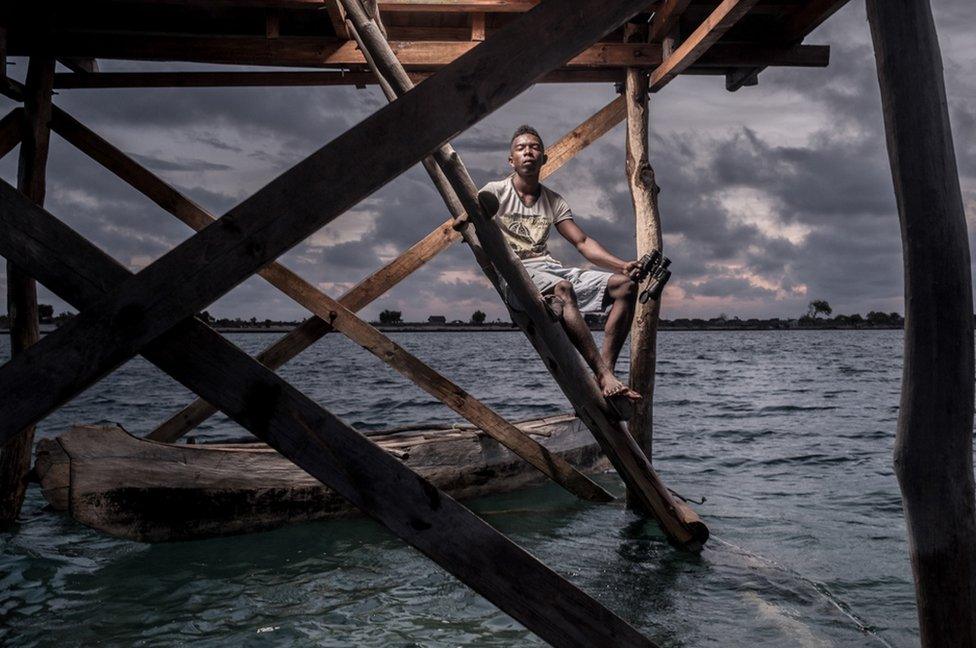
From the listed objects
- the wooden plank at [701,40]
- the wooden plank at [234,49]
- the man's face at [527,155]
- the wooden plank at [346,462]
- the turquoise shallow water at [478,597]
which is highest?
the wooden plank at [234,49]

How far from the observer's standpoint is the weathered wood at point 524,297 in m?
4.32

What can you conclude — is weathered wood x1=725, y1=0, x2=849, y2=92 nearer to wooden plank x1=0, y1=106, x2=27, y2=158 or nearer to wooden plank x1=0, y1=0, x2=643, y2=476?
wooden plank x1=0, y1=0, x2=643, y2=476

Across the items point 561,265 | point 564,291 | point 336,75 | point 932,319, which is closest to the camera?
point 932,319

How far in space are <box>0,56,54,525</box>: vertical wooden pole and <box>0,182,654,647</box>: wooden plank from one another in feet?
14.6

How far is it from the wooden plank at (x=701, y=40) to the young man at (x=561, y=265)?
1.37m

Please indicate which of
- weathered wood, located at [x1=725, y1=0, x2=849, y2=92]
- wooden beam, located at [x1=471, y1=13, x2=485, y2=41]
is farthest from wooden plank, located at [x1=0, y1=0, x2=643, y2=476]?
weathered wood, located at [x1=725, y1=0, x2=849, y2=92]

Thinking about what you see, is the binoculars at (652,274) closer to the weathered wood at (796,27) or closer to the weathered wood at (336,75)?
the weathered wood at (336,75)

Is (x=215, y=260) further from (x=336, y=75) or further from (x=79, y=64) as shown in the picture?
(x=79, y=64)

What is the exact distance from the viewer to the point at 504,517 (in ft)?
23.5

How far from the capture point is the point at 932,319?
2594 mm

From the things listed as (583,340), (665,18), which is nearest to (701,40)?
(665,18)

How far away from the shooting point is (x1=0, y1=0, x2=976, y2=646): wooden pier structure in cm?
229

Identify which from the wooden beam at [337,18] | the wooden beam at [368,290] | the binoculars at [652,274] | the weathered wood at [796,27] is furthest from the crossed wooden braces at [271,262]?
the weathered wood at [796,27]

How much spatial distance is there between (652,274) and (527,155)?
4.23ft
